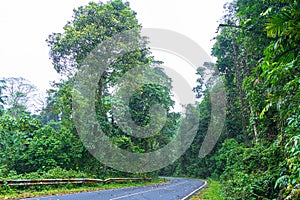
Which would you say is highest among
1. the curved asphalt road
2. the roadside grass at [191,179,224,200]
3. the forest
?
the forest

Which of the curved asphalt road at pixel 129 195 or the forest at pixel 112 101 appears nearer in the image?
the curved asphalt road at pixel 129 195

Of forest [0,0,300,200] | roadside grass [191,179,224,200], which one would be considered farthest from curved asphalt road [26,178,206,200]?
forest [0,0,300,200]

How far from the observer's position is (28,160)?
18.0m

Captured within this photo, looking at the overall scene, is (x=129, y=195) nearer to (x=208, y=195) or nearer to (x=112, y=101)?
(x=208, y=195)

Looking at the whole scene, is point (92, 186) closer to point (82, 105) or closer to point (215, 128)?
point (82, 105)

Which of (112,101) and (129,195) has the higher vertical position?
(112,101)

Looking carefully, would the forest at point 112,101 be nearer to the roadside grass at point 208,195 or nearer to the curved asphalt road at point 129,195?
the roadside grass at point 208,195

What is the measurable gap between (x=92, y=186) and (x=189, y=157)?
122 feet

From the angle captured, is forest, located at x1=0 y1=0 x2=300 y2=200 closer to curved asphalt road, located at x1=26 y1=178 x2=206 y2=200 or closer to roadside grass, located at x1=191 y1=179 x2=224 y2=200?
roadside grass, located at x1=191 y1=179 x2=224 y2=200

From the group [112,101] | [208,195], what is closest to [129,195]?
[208,195]

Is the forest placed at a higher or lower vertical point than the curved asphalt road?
higher

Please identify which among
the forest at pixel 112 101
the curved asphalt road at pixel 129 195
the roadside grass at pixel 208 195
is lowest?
the roadside grass at pixel 208 195

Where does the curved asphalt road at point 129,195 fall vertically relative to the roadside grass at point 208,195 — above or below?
above

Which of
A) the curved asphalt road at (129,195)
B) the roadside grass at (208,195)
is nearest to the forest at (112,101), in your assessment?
the roadside grass at (208,195)
